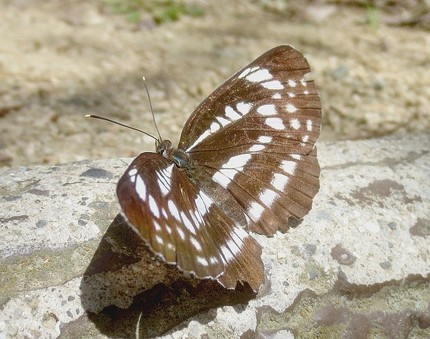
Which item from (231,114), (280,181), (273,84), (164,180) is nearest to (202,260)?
(164,180)

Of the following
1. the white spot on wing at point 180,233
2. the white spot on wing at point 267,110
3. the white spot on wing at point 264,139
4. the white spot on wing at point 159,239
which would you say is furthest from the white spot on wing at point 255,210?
the white spot on wing at point 159,239

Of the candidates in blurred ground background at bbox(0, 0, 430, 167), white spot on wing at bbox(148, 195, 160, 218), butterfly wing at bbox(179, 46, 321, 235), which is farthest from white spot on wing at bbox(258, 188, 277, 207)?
blurred ground background at bbox(0, 0, 430, 167)

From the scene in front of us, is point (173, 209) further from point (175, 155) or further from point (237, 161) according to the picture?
point (237, 161)

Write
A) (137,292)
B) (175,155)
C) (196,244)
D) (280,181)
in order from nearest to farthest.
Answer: (196,244)
(137,292)
(175,155)
(280,181)

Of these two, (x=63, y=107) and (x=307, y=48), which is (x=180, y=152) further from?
(x=307, y=48)

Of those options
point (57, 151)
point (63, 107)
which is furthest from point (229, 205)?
point (63, 107)

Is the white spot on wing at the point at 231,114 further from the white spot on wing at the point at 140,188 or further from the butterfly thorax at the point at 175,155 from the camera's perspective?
the white spot on wing at the point at 140,188

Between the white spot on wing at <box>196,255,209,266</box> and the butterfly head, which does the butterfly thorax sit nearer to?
the butterfly head
